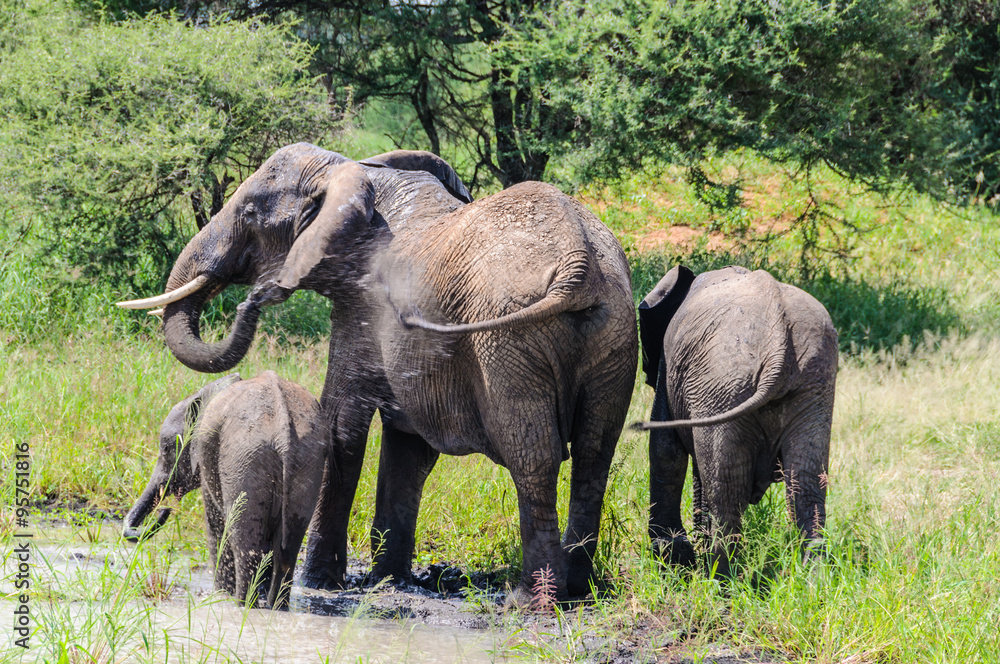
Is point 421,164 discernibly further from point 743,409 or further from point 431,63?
point 431,63

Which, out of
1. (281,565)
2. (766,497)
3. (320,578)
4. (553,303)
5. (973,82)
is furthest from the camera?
(973,82)

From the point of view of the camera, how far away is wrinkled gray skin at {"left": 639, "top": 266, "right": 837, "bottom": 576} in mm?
4328

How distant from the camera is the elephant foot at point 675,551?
4883mm

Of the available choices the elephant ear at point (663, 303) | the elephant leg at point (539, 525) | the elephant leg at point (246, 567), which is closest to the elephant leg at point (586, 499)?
the elephant leg at point (539, 525)

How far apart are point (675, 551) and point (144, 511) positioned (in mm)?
2491

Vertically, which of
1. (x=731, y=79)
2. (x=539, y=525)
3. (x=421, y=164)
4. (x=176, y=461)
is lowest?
(x=539, y=525)

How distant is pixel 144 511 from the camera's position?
16.7 ft

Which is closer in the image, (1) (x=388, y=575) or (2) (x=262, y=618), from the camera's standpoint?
(2) (x=262, y=618)

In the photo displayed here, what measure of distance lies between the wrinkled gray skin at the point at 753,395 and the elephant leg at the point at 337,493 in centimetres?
156

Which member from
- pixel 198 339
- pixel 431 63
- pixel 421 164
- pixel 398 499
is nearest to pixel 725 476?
pixel 398 499

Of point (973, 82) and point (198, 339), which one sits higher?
point (973, 82)

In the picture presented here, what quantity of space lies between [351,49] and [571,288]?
9664 millimetres

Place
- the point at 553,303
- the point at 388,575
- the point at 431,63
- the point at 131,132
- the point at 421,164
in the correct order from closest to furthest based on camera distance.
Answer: the point at 553,303 < the point at 388,575 < the point at 421,164 < the point at 131,132 < the point at 431,63

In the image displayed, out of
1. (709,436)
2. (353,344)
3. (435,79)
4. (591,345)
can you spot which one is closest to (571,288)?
(591,345)
